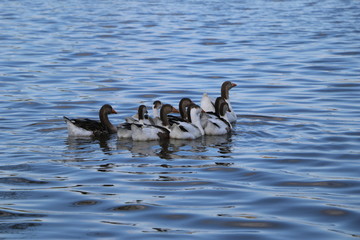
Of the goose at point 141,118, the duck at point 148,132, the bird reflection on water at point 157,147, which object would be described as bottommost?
the bird reflection on water at point 157,147

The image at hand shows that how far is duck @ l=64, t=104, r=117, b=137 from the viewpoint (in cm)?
1387

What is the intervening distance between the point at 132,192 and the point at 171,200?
2.19 feet

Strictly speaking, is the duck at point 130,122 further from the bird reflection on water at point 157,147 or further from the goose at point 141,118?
the bird reflection on water at point 157,147

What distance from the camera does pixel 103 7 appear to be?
136 ft

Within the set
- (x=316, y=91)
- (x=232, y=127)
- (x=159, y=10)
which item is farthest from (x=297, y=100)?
(x=159, y=10)

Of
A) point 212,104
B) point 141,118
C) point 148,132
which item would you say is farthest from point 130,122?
point 212,104

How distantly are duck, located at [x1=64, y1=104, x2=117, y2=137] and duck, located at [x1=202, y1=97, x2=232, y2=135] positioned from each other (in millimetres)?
1803

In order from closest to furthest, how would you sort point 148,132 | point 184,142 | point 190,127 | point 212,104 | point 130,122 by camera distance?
point 148,132
point 184,142
point 190,127
point 130,122
point 212,104

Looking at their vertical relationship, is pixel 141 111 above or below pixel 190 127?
above

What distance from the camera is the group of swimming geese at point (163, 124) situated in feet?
45.1

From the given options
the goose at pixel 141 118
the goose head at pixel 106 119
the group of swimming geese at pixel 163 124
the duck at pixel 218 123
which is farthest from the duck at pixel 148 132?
the goose head at pixel 106 119

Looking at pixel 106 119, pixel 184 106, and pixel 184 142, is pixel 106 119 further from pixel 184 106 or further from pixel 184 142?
pixel 184 142

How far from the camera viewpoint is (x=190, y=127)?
13.9 metres

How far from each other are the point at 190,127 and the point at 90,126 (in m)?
1.88
